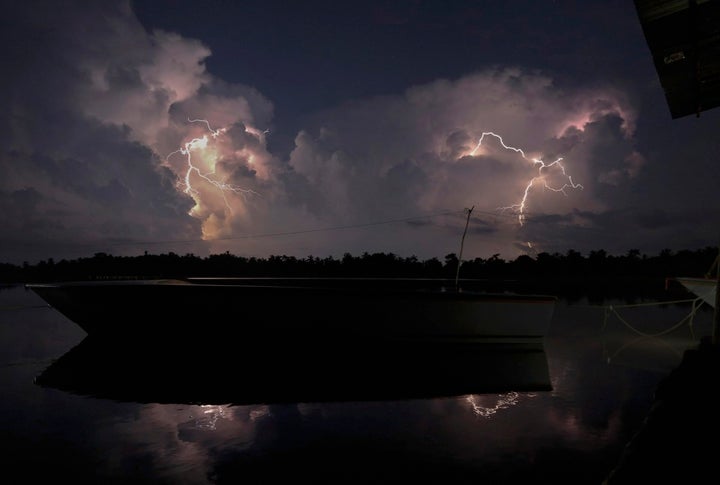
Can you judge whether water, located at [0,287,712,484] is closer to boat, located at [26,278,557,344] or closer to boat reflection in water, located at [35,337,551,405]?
boat reflection in water, located at [35,337,551,405]

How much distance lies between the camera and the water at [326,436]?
506 centimetres

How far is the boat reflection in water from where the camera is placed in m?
8.94

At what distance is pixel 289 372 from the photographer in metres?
11.1

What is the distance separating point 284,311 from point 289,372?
244 centimetres

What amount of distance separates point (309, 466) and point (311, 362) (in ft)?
23.5

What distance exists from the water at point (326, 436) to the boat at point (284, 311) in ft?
10.6

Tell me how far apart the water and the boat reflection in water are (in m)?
0.33

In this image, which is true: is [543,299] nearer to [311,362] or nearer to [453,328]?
[453,328]

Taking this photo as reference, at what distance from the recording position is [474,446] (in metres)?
5.91

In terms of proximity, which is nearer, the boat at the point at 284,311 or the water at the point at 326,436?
the water at the point at 326,436

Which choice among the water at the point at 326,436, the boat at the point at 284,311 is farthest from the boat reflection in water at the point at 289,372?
the boat at the point at 284,311

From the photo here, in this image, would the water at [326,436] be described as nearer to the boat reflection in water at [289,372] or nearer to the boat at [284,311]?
the boat reflection in water at [289,372]

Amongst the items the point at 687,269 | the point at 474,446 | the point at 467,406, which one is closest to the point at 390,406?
the point at 467,406

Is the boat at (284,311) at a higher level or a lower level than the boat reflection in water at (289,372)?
higher
